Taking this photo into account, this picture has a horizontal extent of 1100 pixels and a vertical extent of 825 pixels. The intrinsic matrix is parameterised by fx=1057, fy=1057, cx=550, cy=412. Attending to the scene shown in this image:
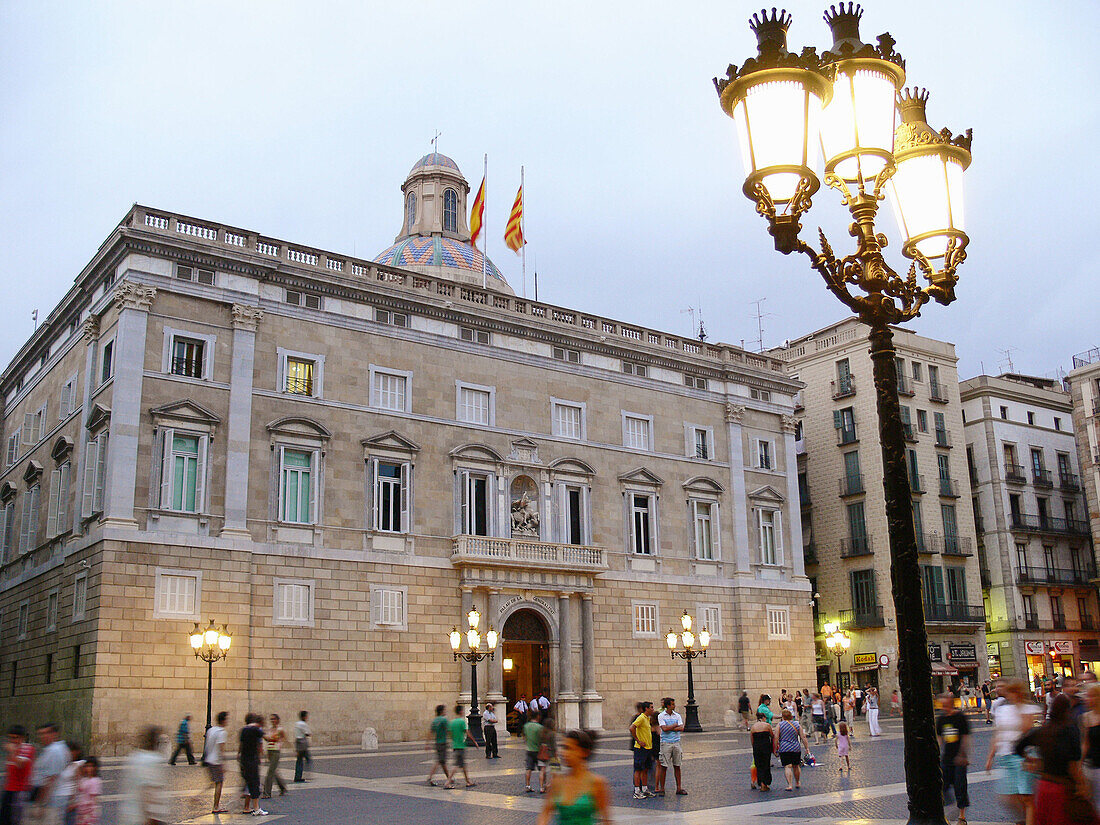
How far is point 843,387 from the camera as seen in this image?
5566cm

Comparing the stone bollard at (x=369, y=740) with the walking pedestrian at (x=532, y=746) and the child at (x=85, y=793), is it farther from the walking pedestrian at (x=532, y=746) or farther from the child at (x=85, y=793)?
the child at (x=85, y=793)

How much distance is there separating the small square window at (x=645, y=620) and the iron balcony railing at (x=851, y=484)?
16651mm

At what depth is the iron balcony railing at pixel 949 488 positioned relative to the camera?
55.6 meters

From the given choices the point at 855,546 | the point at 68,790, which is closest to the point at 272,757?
the point at 68,790

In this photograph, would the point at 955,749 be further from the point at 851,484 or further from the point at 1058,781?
the point at 851,484

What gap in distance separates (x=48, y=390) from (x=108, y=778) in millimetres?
20213

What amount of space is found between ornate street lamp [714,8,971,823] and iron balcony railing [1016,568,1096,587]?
178ft

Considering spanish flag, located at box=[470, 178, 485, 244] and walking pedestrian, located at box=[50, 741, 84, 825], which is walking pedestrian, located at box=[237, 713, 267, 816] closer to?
walking pedestrian, located at box=[50, 741, 84, 825]

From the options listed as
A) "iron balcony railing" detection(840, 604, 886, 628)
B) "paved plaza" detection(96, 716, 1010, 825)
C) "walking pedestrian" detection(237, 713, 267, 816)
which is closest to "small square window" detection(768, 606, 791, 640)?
"iron balcony railing" detection(840, 604, 886, 628)

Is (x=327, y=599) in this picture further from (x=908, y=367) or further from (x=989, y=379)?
(x=989, y=379)

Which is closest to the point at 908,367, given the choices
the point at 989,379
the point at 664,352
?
the point at 989,379

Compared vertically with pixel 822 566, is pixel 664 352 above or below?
above

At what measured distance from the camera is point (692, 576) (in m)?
43.8

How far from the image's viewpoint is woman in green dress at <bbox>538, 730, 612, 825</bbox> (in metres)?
7.82
